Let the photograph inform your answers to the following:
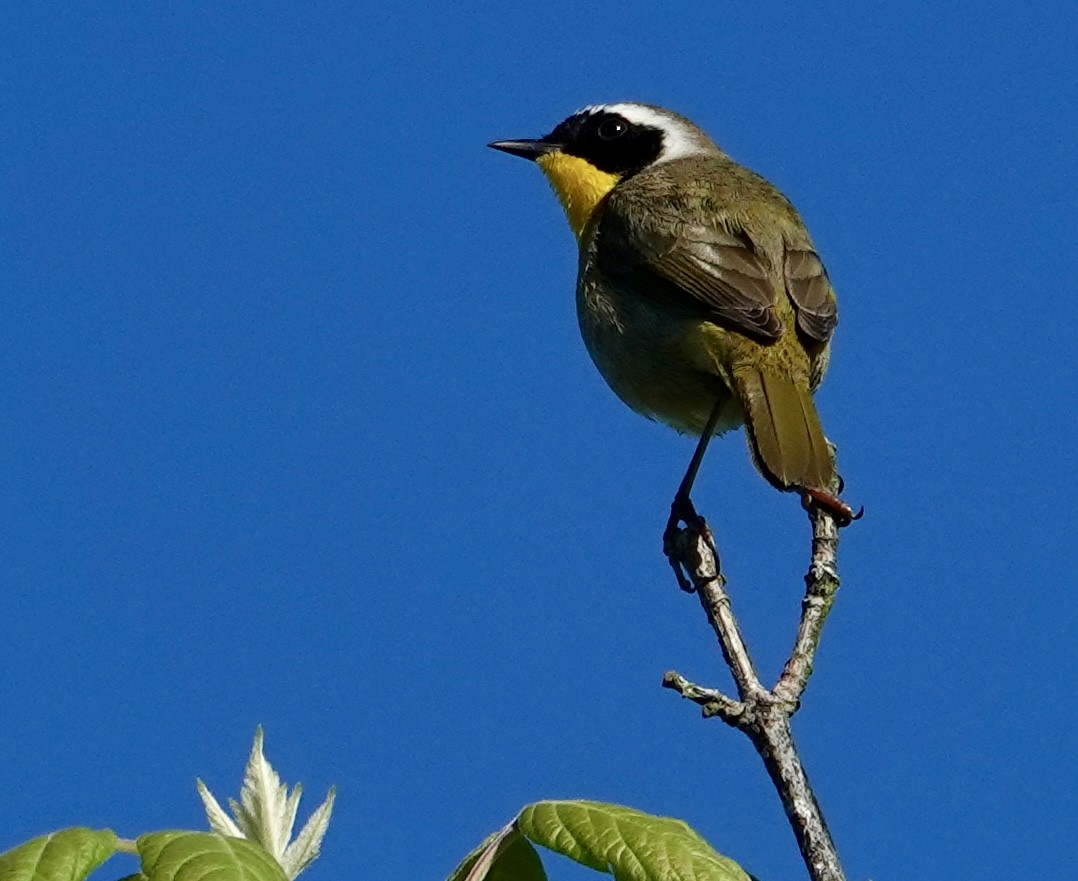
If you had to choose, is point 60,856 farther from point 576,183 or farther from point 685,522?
point 576,183

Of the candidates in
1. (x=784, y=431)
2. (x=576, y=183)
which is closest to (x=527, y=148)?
→ (x=576, y=183)

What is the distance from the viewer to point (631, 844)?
2.48 m

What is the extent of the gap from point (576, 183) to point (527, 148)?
0.43 meters

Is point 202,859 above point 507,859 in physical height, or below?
below

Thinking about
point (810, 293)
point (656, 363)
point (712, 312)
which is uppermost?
point (810, 293)

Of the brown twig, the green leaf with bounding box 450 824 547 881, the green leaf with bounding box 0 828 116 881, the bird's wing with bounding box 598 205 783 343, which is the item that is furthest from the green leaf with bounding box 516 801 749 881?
the bird's wing with bounding box 598 205 783 343

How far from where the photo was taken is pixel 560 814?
257 centimetres

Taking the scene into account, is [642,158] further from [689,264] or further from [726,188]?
[689,264]

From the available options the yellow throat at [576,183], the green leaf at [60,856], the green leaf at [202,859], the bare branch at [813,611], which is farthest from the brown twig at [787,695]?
the yellow throat at [576,183]

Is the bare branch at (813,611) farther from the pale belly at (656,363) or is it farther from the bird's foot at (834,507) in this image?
the pale belly at (656,363)

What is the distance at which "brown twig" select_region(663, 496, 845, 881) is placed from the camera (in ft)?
9.41

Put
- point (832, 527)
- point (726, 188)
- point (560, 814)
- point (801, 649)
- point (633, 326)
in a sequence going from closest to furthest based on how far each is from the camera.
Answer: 1. point (560, 814)
2. point (801, 649)
3. point (832, 527)
4. point (633, 326)
5. point (726, 188)

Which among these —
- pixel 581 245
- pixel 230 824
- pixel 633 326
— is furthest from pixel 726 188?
pixel 230 824

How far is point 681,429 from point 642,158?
8.03 ft
